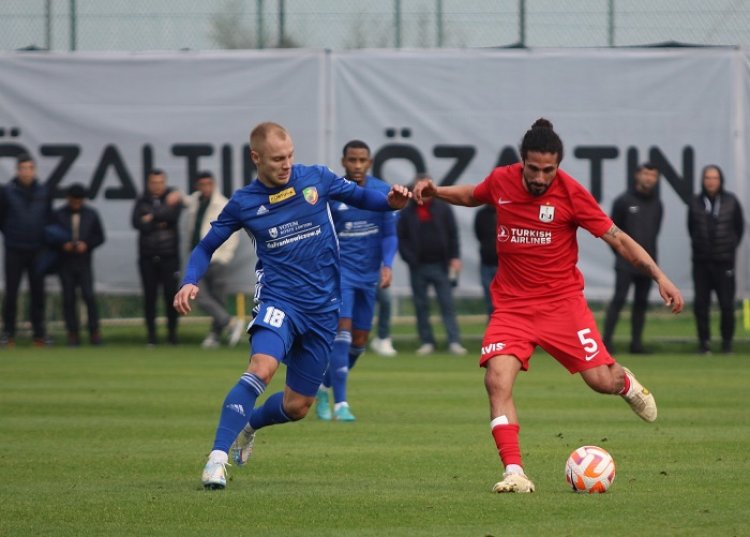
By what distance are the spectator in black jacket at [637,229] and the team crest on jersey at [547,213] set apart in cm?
1154

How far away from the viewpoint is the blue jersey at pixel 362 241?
13.1m

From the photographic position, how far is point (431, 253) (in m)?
21.1

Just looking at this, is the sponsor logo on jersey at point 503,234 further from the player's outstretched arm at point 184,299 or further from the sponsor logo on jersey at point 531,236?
the player's outstretched arm at point 184,299

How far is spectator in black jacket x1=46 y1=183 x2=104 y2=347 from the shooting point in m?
21.8

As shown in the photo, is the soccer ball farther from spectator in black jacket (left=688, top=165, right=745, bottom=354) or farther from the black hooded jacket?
the black hooded jacket

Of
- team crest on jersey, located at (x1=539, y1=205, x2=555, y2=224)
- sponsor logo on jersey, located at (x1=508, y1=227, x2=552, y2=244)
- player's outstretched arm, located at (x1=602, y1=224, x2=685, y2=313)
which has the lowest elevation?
player's outstretched arm, located at (x1=602, y1=224, x2=685, y2=313)

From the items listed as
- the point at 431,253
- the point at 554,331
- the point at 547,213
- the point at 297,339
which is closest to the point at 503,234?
A: the point at 547,213

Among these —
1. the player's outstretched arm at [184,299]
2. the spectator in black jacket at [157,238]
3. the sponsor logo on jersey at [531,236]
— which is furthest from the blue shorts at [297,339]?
the spectator in black jacket at [157,238]

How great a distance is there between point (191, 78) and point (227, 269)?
3011 mm

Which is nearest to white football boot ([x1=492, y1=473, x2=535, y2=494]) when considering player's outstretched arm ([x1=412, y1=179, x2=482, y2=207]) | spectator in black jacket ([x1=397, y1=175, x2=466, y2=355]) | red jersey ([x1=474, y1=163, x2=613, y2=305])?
red jersey ([x1=474, y1=163, x2=613, y2=305])

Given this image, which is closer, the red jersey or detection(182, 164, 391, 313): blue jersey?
the red jersey

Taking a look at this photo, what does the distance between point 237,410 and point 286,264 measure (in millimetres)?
1001

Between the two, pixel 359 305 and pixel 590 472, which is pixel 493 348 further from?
pixel 359 305

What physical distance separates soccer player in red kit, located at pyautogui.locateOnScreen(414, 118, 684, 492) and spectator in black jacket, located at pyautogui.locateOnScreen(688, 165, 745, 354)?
38.4 ft
